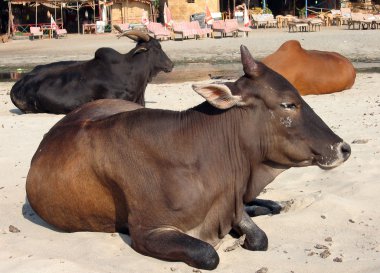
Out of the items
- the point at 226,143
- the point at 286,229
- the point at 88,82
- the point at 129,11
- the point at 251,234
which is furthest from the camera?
the point at 129,11

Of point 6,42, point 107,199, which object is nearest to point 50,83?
point 107,199

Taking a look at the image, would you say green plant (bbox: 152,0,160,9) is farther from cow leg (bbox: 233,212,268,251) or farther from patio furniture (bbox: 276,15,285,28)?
cow leg (bbox: 233,212,268,251)

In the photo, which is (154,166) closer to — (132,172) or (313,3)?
(132,172)

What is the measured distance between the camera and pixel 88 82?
11953 mm

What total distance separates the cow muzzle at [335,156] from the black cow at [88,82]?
7.11 m

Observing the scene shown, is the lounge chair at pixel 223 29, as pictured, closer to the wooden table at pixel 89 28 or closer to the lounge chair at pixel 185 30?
the lounge chair at pixel 185 30

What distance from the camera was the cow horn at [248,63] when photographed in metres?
5.13

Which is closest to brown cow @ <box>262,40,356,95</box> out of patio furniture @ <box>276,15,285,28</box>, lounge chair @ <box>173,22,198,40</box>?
lounge chair @ <box>173,22,198,40</box>

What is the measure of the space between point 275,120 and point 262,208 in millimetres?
1304

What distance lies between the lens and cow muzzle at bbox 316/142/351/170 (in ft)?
16.6

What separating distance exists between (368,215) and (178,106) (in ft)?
22.3

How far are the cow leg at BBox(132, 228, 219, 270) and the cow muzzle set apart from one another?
921 millimetres

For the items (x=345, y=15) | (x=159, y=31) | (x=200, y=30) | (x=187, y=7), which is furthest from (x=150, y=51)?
(x=187, y=7)

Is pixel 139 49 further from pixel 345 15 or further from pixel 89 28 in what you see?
pixel 89 28
